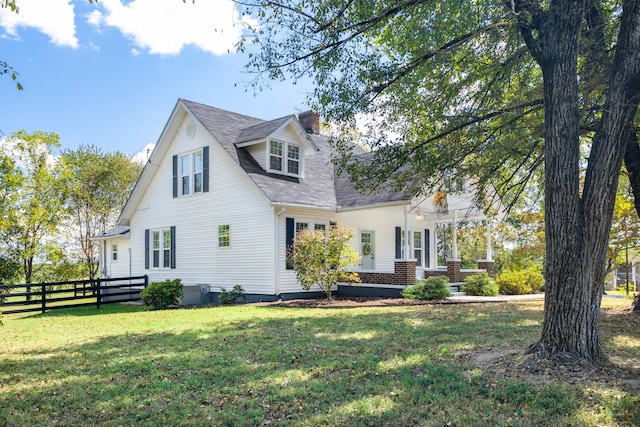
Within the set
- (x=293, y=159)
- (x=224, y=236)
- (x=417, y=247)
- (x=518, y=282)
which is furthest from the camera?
(x=417, y=247)

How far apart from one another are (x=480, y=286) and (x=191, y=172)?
12.2 m

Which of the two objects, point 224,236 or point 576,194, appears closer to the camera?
point 576,194

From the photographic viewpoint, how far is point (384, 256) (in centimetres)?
1983

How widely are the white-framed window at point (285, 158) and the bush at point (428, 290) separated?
6.19m

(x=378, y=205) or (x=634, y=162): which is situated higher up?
(x=634, y=162)

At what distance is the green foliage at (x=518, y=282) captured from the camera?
62.7ft

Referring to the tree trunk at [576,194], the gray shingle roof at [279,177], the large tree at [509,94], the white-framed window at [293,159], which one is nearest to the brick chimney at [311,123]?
the gray shingle roof at [279,177]

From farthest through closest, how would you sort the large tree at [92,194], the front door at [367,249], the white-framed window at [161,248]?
the large tree at [92,194] < the white-framed window at [161,248] < the front door at [367,249]

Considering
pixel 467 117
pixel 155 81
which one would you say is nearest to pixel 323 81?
pixel 467 117

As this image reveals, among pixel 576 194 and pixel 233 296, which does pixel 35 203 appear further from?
pixel 576 194

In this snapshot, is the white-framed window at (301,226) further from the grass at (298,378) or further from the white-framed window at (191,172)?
the grass at (298,378)

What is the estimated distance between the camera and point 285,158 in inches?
705

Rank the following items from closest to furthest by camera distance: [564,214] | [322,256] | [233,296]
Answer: [564,214]
[322,256]
[233,296]

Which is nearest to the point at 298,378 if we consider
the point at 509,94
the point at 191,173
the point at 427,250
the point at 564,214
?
the point at 564,214
